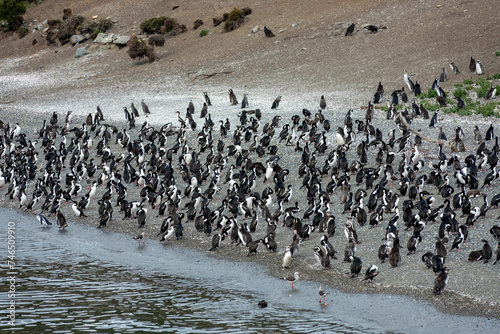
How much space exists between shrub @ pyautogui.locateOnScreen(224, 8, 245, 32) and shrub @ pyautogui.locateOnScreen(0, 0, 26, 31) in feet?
93.4

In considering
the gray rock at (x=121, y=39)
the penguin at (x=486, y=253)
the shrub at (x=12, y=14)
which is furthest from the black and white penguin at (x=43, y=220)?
the shrub at (x=12, y=14)

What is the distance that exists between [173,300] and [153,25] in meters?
40.2

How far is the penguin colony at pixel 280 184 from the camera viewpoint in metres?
16.3

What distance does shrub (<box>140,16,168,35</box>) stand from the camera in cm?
5109

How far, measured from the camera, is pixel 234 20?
47312 millimetres

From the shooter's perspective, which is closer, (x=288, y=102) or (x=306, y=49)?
(x=288, y=102)

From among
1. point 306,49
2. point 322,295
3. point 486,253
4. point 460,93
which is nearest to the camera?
point 322,295

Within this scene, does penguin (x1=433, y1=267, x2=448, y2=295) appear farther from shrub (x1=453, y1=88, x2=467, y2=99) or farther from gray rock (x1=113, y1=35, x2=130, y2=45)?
gray rock (x1=113, y1=35, x2=130, y2=45)

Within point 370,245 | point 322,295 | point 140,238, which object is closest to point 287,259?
point 322,295

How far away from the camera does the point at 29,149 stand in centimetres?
2839

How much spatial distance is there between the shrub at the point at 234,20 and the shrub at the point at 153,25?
657 centimetres

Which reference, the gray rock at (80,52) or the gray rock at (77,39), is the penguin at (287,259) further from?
the gray rock at (77,39)

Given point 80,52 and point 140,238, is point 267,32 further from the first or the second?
point 140,238

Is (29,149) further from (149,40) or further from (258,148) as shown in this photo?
(149,40)
